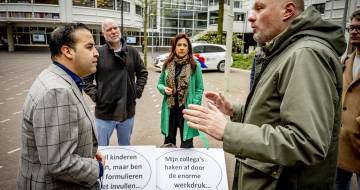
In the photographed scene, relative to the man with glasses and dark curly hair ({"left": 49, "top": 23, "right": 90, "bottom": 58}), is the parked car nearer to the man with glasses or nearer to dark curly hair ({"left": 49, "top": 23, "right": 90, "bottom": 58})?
the man with glasses

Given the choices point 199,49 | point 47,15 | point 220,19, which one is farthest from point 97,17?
point 199,49

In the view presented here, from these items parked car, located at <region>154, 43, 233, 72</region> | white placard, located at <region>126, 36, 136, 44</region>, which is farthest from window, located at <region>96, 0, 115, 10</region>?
parked car, located at <region>154, 43, 233, 72</region>

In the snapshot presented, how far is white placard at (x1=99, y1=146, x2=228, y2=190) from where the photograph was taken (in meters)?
3.16

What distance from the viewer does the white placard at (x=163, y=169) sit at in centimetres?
316

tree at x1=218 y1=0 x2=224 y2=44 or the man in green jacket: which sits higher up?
tree at x1=218 y1=0 x2=224 y2=44

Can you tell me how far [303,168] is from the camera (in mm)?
1440

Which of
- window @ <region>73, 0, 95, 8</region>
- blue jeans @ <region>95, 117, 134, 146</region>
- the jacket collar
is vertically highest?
window @ <region>73, 0, 95, 8</region>

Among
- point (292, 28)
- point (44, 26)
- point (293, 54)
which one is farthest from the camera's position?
point (44, 26)

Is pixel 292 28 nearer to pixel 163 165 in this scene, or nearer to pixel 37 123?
pixel 37 123

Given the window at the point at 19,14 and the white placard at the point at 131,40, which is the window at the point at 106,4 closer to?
the white placard at the point at 131,40

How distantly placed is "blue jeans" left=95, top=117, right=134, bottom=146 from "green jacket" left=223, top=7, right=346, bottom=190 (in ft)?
8.77

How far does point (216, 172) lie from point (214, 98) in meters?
1.50

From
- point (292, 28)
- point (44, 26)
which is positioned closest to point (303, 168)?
point (292, 28)

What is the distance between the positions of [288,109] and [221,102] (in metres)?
0.83
